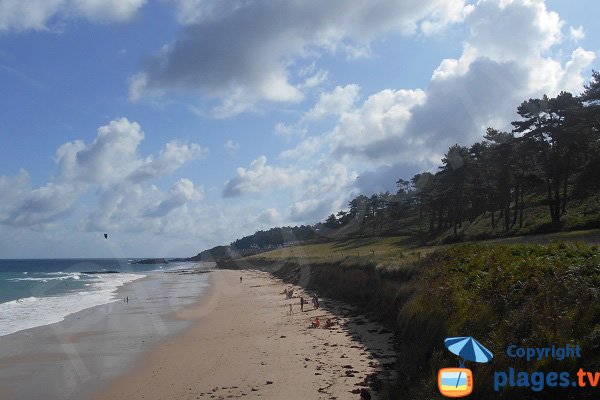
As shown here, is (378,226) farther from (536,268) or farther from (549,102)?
(536,268)

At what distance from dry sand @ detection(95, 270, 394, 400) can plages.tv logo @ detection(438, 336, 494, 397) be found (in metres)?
3.69

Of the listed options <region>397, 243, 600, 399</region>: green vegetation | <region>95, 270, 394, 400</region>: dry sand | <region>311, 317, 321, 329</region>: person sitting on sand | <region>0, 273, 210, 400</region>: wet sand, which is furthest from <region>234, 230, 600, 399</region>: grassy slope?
<region>0, 273, 210, 400</region>: wet sand

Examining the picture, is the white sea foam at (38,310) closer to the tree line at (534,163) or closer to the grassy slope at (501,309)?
the grassy slope at (501,309)

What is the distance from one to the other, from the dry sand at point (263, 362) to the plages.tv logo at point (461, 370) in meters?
3.69

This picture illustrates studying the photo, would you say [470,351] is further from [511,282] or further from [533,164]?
[533,164]

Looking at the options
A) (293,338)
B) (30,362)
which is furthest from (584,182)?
(30,362)

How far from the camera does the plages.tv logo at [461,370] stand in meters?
8.13

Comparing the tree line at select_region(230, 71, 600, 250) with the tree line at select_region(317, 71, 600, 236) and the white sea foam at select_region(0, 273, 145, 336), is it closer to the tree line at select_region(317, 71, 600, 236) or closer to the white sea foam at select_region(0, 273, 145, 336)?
the tree line at select_region(317, 71, 600, 236)

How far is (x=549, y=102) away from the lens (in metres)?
38.6

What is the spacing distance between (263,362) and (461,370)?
30.7 feet

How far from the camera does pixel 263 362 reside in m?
16.6

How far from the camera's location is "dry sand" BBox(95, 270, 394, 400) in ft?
44.0

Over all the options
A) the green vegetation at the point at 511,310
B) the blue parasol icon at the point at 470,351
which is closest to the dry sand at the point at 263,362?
the green vegetation at the point at 511,310

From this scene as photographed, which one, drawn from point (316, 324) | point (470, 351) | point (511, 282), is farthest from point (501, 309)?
point (316, 324)
